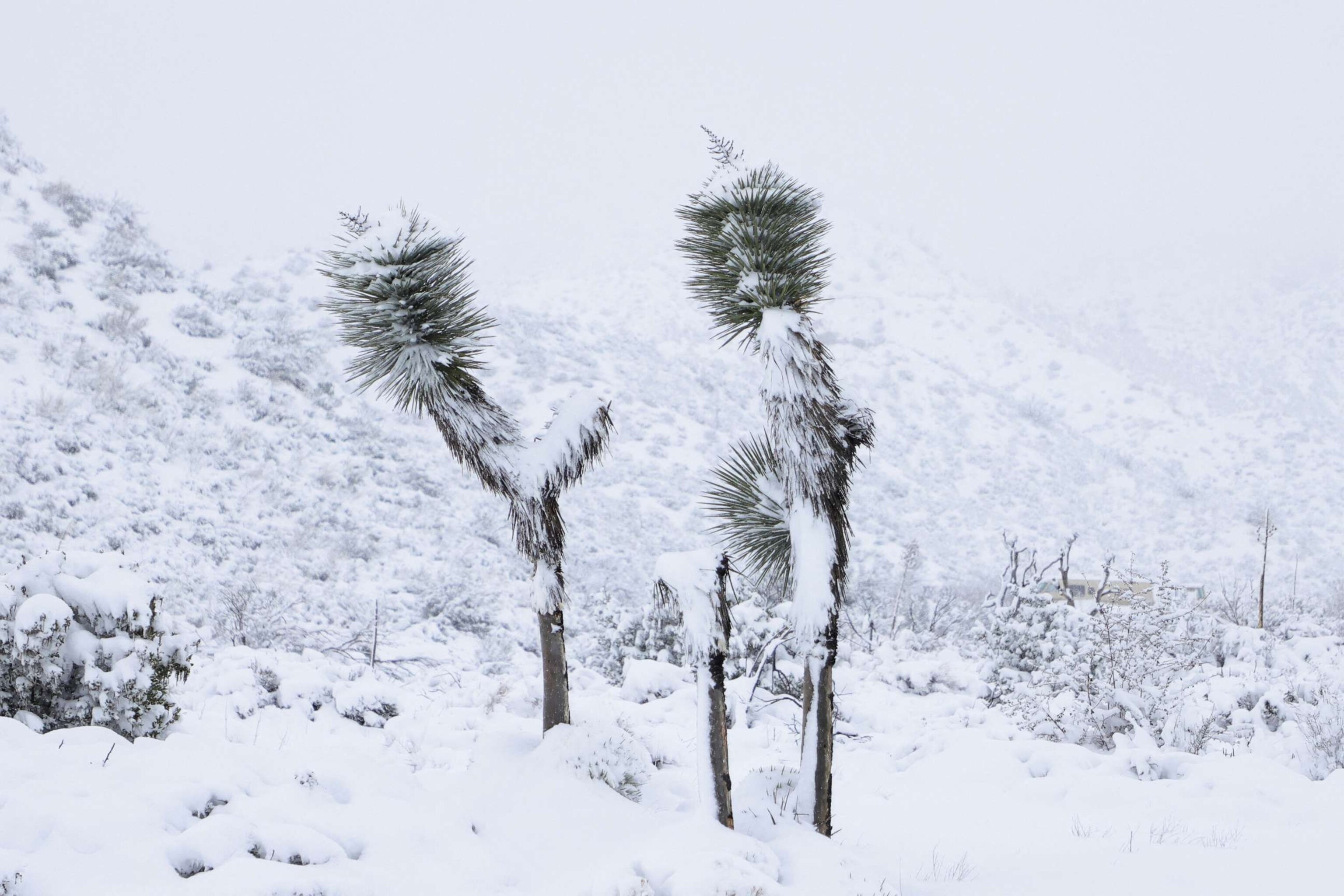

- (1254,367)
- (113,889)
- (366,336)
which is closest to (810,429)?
(366,336)

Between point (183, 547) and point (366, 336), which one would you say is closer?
point (366, 336)

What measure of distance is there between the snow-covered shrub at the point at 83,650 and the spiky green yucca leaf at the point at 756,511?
15.7 feet

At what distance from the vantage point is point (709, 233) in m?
5.89

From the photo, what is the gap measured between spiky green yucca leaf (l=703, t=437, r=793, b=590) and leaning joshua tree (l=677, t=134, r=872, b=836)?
54mm

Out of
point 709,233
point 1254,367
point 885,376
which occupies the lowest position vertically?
point 709,233

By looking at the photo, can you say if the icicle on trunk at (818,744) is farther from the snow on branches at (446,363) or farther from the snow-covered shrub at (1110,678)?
the snow-covered shrub at (1110,678)

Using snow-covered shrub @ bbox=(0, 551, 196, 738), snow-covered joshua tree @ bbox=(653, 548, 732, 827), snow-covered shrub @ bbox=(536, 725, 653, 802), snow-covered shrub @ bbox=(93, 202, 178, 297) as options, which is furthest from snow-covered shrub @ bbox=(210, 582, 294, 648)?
snow-covered shrub @ bbox=(93, 202, 178, 297)

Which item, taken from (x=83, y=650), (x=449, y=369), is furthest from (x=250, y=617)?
(x=449, y=369)

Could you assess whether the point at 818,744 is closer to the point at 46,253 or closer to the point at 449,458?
Answer: the point at 449,458

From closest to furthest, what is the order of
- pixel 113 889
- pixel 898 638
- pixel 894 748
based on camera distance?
pixel 113 889, pixel 894 748, pixel 898 638

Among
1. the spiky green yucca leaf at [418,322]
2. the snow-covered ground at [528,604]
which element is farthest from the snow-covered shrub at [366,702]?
the spiky green yucca leaf at [418,322]

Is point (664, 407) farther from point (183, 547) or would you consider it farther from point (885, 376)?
point (183, 547)

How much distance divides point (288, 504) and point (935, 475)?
25.8 meters

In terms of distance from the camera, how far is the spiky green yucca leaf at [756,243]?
5.68 m
